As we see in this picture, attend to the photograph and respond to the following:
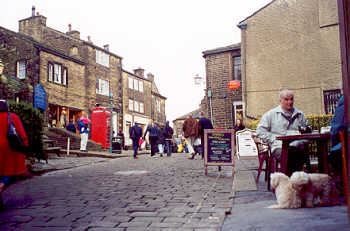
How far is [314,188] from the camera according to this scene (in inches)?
157

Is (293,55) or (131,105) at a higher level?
(293,55)

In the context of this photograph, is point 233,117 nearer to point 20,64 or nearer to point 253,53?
point 253,53

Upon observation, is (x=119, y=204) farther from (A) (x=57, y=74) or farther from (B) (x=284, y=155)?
(A) (x=57, y=74)

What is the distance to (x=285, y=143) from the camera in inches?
201

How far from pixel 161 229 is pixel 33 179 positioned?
5.87 m

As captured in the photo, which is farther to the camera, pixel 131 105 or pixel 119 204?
pixel 131 105

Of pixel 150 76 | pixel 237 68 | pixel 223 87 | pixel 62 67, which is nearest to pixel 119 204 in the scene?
pixel 223 87

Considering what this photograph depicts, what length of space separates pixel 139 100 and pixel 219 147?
3340 cm

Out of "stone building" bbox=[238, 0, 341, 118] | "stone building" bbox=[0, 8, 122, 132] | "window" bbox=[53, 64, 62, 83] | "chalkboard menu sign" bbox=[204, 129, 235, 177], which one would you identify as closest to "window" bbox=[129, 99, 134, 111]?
"stone building" bbox=[0, 8, 122, 132]

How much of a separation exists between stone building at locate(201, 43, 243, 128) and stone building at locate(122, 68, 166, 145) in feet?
37.7

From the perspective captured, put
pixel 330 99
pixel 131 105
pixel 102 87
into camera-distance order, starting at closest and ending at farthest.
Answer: pixel 330 99, pixel 102 87, pixel 131 105

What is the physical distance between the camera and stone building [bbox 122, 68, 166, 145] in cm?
3797

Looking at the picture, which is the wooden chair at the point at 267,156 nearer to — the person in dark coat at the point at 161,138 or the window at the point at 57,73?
the person in dark coat at the point at 161,138

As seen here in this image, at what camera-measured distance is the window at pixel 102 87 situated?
107 feet
